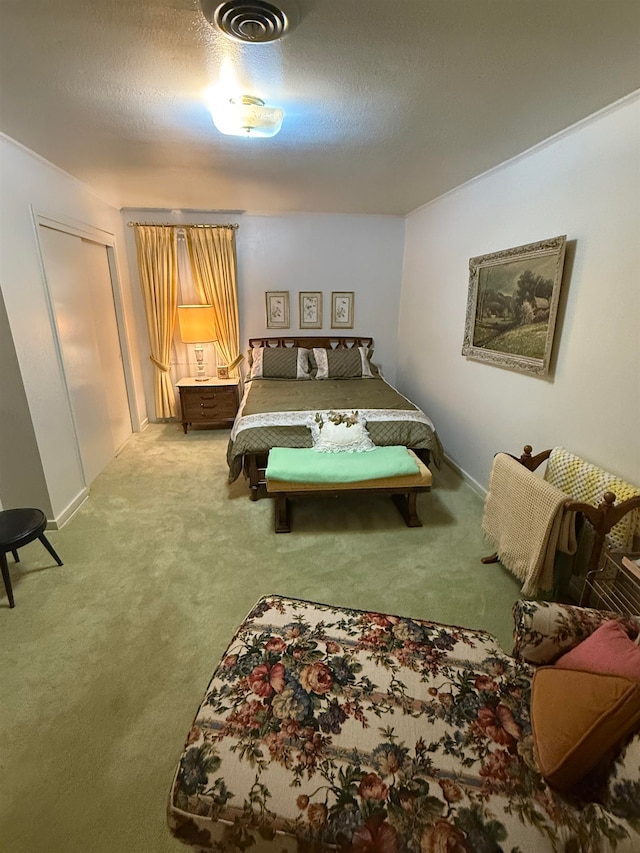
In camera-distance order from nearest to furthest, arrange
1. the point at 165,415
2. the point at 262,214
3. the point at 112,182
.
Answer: the point at 112,182 → the point at 262,214 → the point at 165,415

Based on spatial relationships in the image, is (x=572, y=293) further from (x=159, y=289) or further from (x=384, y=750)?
(x=159, y=289)

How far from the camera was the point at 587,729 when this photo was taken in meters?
0.91

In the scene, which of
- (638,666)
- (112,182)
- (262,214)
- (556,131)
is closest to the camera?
(638,666)

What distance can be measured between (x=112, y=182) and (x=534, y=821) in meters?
4.25

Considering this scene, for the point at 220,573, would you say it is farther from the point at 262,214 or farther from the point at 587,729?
the point at 262,214

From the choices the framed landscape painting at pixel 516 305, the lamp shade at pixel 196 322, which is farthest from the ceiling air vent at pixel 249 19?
the lamp shade at pixel 196 322

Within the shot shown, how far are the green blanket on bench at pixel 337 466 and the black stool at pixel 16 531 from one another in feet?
4.26

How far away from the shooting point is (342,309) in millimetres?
4676

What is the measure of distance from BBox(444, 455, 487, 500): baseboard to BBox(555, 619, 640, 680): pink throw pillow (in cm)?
192

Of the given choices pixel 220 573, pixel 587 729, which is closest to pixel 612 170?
pixel 587 729

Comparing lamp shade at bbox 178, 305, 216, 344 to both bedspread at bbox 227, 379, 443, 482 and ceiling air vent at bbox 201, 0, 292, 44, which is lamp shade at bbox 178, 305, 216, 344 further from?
ceiling air vent at bbox 201, 0, 292, 44

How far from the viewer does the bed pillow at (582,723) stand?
2.91 feet

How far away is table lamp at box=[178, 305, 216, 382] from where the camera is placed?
13.8 ft

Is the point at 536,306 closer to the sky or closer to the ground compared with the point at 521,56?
closer to the ground
